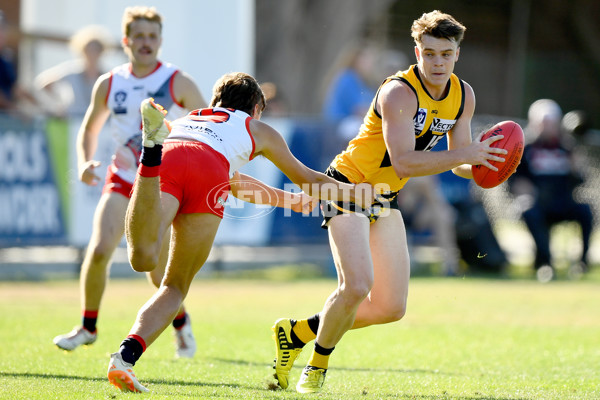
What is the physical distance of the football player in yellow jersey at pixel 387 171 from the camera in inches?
215

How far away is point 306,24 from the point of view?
2030cm

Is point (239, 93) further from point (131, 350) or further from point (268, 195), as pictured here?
point (131, 350)

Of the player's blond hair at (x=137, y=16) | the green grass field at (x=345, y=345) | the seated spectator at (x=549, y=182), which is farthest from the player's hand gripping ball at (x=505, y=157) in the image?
the seated spectator at (x=549, y=182)

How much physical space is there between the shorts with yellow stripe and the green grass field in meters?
1.06

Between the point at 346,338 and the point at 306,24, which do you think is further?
the point at 306,24

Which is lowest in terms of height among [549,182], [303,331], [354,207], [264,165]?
[549,182]

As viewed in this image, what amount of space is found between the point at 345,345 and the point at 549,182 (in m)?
6.68

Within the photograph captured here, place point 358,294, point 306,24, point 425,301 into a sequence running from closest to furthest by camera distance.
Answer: point 358,294 → point 425,301 → point 306,24

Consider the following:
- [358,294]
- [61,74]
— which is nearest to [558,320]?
[358,294]

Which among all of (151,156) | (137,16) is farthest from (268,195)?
(137,16)

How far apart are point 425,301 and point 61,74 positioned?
568 centimetres

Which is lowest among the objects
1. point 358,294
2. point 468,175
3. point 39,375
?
point 39,375

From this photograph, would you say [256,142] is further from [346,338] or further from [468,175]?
[346,338]

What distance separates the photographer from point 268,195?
5.85 m
